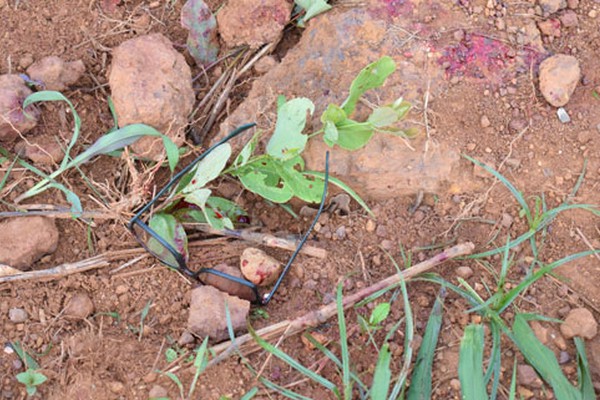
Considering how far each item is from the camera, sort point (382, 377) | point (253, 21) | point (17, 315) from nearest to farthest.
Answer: point (382, 377)
point (17, 315)
point (253, 21)

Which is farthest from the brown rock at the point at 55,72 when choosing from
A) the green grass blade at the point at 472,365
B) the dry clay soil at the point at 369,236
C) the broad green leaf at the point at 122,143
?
the green grass blade at the point at 472,365

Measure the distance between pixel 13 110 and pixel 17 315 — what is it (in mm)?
582

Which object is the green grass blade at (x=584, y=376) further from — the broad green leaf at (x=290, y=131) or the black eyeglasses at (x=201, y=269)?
the broad green leaf at (x=290, y=131)

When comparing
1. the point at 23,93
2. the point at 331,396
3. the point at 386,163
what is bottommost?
the point at 331,396

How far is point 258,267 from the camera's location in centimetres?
203

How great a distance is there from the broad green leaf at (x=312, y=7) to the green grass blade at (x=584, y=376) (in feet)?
3.82

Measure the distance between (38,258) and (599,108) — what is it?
1.60 m

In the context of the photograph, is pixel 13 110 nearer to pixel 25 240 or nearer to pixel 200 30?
pixel 25 240

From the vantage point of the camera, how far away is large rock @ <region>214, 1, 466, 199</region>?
214 cm

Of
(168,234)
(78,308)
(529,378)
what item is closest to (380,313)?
(529,378)

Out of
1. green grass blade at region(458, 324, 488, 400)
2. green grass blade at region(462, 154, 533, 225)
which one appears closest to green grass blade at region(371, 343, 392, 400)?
green grass blade at region(458, 324, 488, 400)

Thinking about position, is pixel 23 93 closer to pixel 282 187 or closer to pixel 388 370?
pixel 282 187

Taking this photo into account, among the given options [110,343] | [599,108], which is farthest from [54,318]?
[599,108]

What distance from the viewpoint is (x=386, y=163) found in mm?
2139
